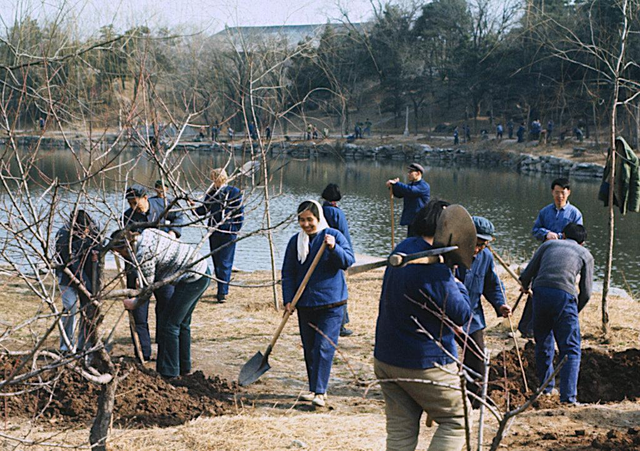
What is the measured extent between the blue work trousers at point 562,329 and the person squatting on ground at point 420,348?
226cm

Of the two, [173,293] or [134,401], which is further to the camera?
[173,293]

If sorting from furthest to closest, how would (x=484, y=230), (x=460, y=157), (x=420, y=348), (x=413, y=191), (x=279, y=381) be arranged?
(x=460, y=157) → (x=413, y=191) → (x=279, y=381) → (x=484, y=230) → (x=420, y=348)

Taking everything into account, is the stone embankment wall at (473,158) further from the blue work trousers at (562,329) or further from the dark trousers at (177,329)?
the blue work trousers at (562,329)

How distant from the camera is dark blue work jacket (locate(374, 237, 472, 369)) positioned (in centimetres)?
411

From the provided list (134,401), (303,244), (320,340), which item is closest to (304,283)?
(303,244)

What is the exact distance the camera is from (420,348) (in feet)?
13.5

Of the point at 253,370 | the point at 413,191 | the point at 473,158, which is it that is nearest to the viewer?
the point at 253,370

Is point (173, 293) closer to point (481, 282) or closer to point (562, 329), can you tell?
point (481, 282)

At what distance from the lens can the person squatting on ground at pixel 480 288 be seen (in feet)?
18.9

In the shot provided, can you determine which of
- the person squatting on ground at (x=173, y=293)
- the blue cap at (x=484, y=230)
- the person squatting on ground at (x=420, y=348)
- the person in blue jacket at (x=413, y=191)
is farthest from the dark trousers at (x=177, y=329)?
the person in blue jacket at (x=413, y=191)

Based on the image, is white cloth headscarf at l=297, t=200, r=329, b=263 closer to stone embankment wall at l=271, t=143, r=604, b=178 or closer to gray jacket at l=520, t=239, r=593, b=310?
gray jacket at l=520, t=239, r=593, b=310

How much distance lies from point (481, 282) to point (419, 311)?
2.19 m

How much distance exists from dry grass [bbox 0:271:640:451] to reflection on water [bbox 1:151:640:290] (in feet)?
4.66

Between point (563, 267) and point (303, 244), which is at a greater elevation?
point (303, 244)
